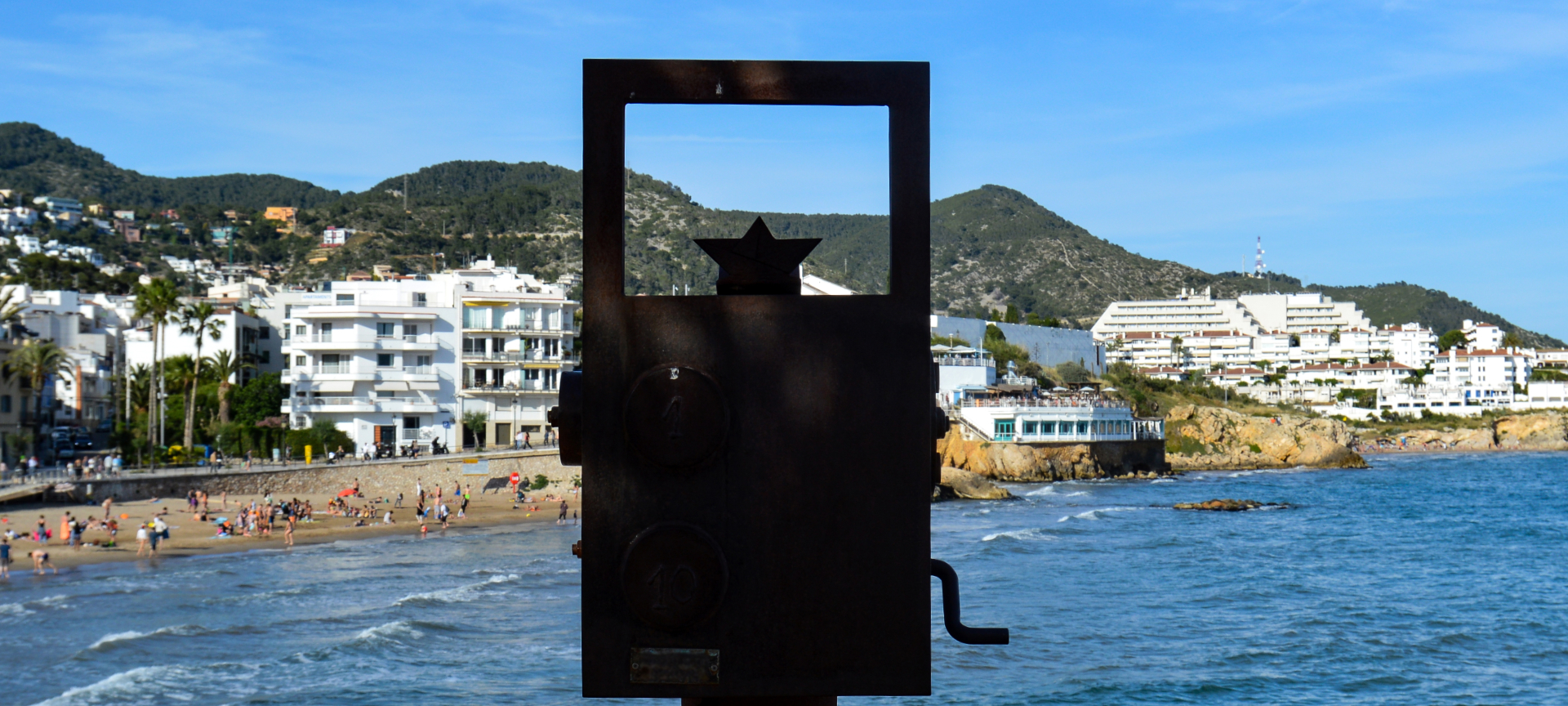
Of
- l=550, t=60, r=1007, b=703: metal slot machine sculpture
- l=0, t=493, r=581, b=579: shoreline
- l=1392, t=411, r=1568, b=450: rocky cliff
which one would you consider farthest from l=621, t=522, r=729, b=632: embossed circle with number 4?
l=1392, t=411, r=1568, b=450: rocky cliff

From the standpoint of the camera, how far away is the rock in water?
56.0 meters

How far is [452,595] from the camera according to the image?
94.7 ft

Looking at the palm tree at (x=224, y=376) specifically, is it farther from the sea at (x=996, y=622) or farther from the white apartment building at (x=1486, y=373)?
the white apartment building at (x=1486, y=373)

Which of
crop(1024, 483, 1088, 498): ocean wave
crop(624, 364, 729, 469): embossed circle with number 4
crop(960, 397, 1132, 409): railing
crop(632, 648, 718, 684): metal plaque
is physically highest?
crop(624, 364, 729, 469): embossed circle with number 4

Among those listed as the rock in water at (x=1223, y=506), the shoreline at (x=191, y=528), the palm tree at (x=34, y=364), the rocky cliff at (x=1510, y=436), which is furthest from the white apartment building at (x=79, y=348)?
the rocky cliff at (x=1510, y=436)

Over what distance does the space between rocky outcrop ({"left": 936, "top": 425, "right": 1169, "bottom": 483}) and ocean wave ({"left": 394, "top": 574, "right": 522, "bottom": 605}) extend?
3851cm

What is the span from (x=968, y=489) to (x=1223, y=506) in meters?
12.6

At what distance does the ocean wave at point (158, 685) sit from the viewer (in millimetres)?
18844

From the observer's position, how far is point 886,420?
2.84 m

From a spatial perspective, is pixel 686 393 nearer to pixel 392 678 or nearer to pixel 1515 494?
pixel 392 678

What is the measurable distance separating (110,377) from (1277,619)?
212 feet

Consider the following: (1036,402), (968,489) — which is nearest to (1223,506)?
(968,489)

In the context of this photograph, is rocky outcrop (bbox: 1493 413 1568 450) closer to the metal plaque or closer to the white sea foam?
the white sea foam

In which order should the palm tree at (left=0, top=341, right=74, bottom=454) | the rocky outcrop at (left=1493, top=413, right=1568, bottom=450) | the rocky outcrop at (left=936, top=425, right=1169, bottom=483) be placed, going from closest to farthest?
the palm tree at (left=0, top=341, right=74, bottom=454), the rocky outcrop at (left=936, top=425, right=1169, bottom=483), the rocky outcrop at (left=1493, top=413, right=1568, bottom=450)
